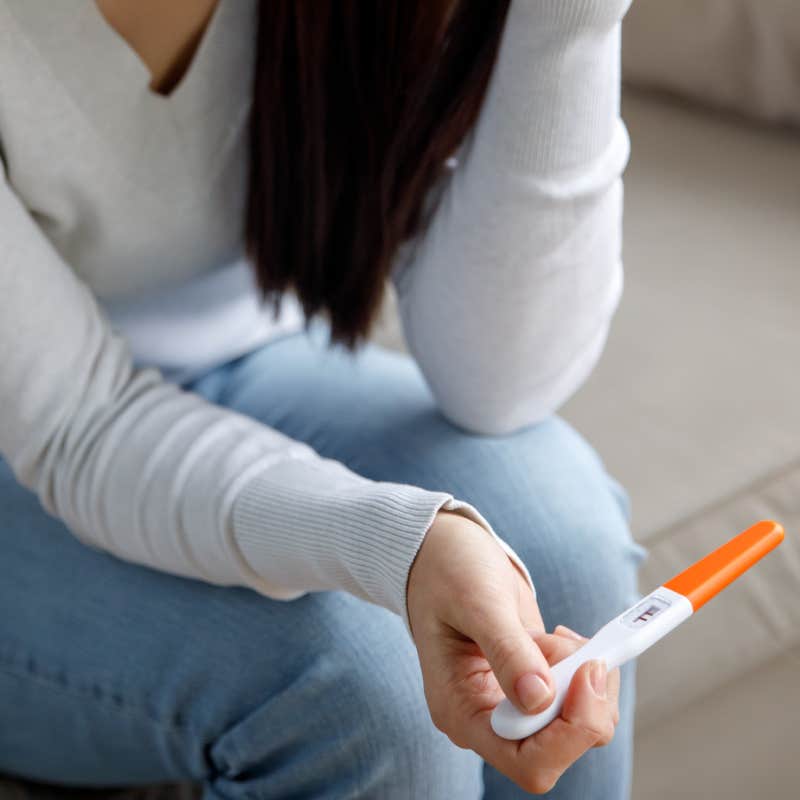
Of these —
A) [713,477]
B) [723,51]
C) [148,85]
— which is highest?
[148,85]

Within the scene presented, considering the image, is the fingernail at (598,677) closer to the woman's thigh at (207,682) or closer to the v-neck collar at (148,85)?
the woman's thigh at (207,682)

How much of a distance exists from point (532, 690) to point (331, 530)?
0.16 metres

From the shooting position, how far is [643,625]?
0.44 meters

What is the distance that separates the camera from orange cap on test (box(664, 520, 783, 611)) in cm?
47

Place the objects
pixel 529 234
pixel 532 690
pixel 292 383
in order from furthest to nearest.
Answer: pixel 292 383, pixel 529 234, pixel 532 690

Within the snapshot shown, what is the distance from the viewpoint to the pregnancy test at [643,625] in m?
0.42

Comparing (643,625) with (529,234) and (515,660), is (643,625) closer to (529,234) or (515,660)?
(515,660)

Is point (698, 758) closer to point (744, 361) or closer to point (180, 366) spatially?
point (744, 361)

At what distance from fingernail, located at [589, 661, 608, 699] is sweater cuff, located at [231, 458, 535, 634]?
0.29ft

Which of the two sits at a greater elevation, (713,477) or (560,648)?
(560,648)

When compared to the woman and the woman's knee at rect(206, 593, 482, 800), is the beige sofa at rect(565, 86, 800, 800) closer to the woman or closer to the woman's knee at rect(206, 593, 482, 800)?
the woman

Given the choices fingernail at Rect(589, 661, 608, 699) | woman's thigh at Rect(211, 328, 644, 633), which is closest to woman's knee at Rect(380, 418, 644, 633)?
woman's thigh at Rect(211, 328, 644, 633)

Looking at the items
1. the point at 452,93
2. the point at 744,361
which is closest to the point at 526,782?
the point at 452,93

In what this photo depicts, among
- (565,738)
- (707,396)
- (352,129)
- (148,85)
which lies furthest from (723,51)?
(565,738)
